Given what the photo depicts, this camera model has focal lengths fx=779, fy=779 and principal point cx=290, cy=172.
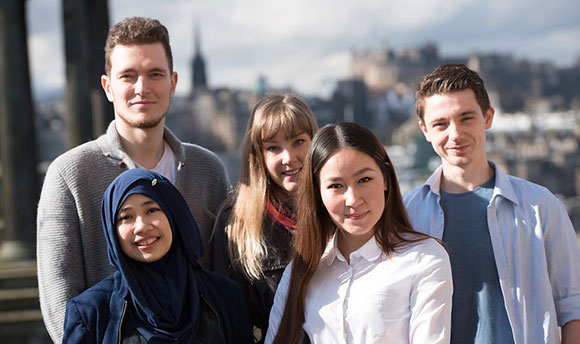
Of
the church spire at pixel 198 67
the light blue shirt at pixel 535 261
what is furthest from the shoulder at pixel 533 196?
the church spire at pixel 198 67

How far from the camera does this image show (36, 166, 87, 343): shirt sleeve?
1.91 metres

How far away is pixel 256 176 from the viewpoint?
2166mm

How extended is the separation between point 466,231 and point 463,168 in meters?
0.16

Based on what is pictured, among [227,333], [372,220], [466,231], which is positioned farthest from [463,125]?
[227,333]

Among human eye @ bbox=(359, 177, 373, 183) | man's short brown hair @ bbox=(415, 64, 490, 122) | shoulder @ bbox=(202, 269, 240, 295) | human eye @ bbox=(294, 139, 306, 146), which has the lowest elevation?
shoulder @ bbox=(202, 269, 240, 295)

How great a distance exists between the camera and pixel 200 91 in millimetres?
65375

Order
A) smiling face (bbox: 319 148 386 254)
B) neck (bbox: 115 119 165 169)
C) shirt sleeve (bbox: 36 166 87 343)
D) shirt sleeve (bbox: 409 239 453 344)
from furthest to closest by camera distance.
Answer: neck (bbox: 115 119 165 169) → shirt sleeve (bbox: 36 166 87 343) → smiling face (bbox: 319 148 386 254) → shirt sleeve (bbox: 409 239 453 344)

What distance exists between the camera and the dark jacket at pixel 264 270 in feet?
6.75

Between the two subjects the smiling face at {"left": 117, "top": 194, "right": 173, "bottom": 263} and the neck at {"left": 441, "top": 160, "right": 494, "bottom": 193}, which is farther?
the neck at {"left": 441, "top": 160, "right": 494, "bottom": 193}

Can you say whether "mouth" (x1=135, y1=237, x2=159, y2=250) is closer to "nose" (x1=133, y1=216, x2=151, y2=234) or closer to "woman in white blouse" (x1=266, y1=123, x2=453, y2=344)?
"nose" (x1=133, y1=216, x2=151, y2=234)

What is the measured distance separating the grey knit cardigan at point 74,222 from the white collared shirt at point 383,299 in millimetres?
523

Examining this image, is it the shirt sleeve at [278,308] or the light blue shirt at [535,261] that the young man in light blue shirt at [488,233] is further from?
the shirt sleeve at [278,308]

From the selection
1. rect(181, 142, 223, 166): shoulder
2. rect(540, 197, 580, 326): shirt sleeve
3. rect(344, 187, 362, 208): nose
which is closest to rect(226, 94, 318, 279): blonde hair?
rect(181, 142, 223, 166): shoulder

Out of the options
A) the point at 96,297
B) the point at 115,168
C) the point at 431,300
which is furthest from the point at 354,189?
the point at 115,168
